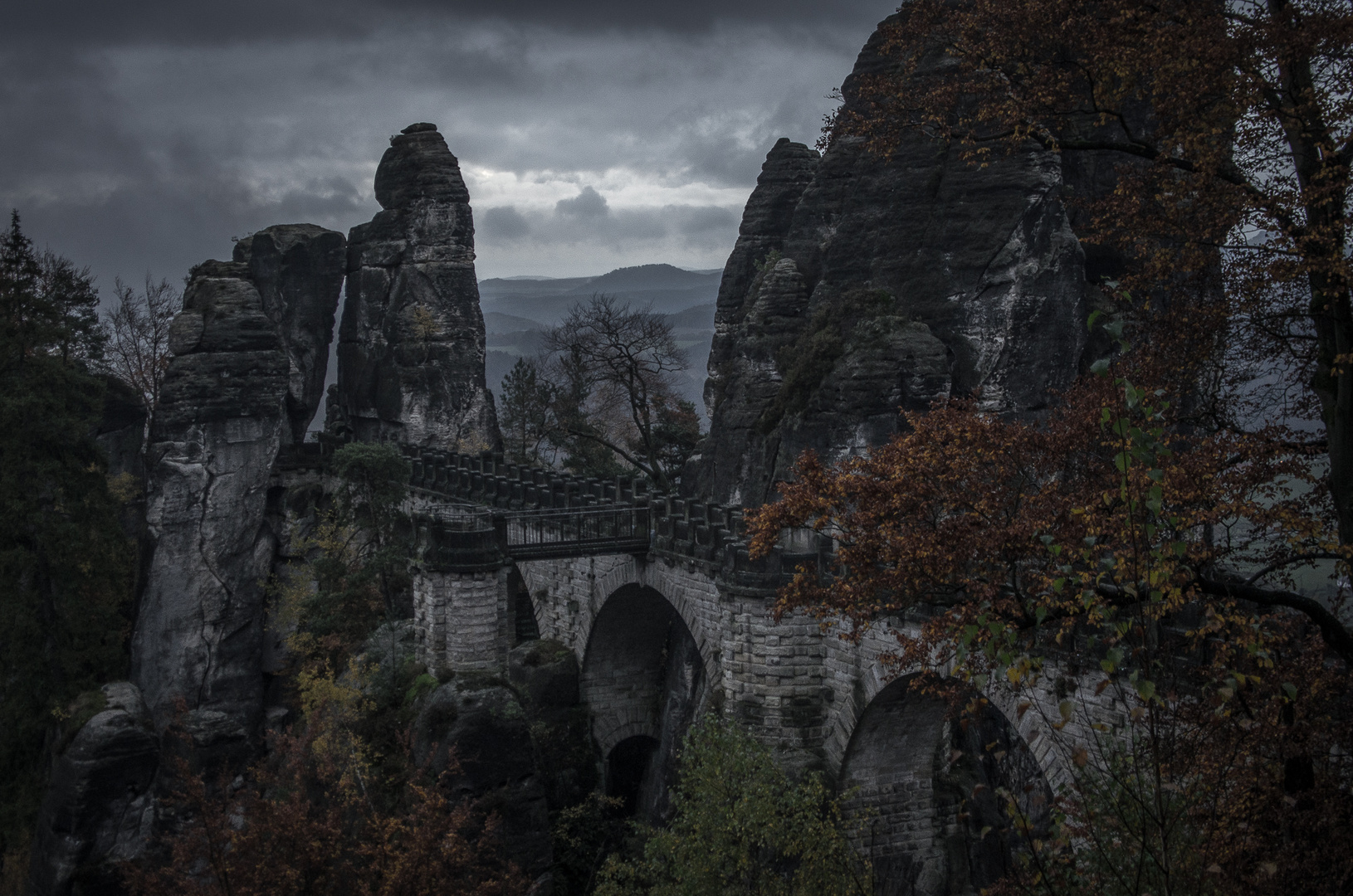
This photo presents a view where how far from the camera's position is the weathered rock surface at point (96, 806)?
32.9 metres

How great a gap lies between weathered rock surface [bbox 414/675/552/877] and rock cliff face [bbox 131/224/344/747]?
19787 mm

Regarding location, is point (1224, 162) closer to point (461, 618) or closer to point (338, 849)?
point (338, 849)

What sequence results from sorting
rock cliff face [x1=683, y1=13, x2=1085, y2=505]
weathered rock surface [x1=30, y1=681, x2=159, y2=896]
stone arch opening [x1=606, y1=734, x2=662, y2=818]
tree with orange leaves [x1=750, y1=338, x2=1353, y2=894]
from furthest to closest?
weathered rock surface [x1=30, y1=681, x2=159, y2=896], stone arch opening [x1=606, y1=734, x2=662, y2=818], rock cliff face [x1=683, y1=13, x2=1085, y2=505], tree with orange leaves [x1=750, y1=338, x2=1353, y2=894]

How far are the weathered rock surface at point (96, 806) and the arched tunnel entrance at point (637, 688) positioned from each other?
1617 centimetres

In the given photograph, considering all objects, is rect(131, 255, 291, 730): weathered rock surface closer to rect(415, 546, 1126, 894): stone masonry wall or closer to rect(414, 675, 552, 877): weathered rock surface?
rect(415, 546, 1126, 894): stone masonry wall

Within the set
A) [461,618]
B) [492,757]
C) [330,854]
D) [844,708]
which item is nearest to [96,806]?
[461,618]

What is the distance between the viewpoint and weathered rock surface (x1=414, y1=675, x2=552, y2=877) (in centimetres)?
2256

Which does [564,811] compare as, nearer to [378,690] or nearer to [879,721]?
[378,690]

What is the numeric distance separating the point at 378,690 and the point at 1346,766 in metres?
21.6

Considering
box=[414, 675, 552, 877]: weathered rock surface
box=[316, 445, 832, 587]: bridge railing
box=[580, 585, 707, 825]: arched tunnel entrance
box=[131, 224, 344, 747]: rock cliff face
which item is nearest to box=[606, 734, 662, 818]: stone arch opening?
box=[580, 585, 707, 825]: arched tunnel entrance

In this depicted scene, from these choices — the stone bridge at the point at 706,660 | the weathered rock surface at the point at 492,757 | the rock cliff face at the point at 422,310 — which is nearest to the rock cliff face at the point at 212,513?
the rock cliff face at the point at 422,310

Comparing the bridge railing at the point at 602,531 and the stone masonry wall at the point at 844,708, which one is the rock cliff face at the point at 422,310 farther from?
the stone masonry wall at the point at 844,708

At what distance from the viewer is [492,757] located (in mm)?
22875

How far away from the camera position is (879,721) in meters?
20.2
